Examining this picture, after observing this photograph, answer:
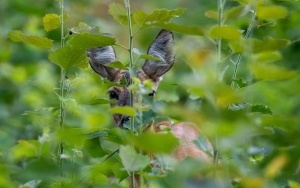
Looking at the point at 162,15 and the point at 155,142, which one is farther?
the point at 162,15

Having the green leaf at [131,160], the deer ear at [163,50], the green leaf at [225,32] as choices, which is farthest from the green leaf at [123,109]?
the deer ear at [163,50]

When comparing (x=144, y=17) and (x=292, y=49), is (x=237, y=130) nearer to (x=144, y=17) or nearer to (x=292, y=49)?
(x=144, y=17)

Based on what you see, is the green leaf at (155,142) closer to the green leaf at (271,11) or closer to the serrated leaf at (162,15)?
the green leaf at (271,11)

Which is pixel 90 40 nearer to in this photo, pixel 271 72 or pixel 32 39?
pixel 32 39

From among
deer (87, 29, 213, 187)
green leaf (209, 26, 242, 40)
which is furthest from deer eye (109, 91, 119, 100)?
green leaf (209, 26, 242, 40)

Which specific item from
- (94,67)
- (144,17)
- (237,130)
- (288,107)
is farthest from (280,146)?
(94,67)

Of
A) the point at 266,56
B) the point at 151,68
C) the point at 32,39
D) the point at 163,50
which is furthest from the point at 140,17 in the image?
the point at 151,68

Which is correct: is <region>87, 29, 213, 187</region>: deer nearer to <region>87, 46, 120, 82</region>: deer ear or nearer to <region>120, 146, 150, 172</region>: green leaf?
<region>87, 46, 120, 82</region>: deer ear
